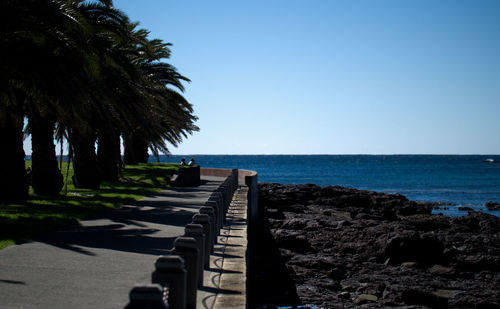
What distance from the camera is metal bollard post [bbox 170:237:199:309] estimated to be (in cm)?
614

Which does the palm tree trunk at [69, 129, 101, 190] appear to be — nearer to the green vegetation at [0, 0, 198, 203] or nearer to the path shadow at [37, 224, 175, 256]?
the green vegetation at [0, 0, 198, 203]

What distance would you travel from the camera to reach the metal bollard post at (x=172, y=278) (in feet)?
16.3

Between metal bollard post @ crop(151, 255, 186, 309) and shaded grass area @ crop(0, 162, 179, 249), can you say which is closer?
metal bollard post @ crop(151, 255, 186, 309)

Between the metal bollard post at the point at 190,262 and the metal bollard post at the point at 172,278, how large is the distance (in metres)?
1.08

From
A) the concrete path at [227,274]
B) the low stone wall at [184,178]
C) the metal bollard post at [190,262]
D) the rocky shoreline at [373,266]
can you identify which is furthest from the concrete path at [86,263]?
the low stone wall at [184,178]

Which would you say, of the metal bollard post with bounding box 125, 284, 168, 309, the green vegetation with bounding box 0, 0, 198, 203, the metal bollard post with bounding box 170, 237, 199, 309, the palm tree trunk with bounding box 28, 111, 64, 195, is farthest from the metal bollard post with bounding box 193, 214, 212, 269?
the palm tree trunk with bounding box 28, 111, 64, 195

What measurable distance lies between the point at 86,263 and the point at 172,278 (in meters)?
3.99

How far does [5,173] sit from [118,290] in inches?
443

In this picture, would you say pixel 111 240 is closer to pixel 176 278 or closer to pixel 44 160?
pixel 176 278

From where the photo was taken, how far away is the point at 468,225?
25.2 meters

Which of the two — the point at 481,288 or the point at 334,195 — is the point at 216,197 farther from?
the point at 334,195

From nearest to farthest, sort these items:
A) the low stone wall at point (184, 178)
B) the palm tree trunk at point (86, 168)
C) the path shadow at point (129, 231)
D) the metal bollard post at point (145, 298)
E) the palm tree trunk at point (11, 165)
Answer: the metal bollard post at point (145, 298)
the path shadow at point (129, 231)
the palm tree trunk at point (11, 165)
the palm tree trunk at point (86, 168)
the low stone wall at point (184, 178)

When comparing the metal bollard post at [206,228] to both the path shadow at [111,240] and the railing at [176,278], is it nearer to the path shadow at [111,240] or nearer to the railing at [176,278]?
the railing at [176,278]

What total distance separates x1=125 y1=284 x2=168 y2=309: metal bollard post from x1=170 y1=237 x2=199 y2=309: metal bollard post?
236cm
